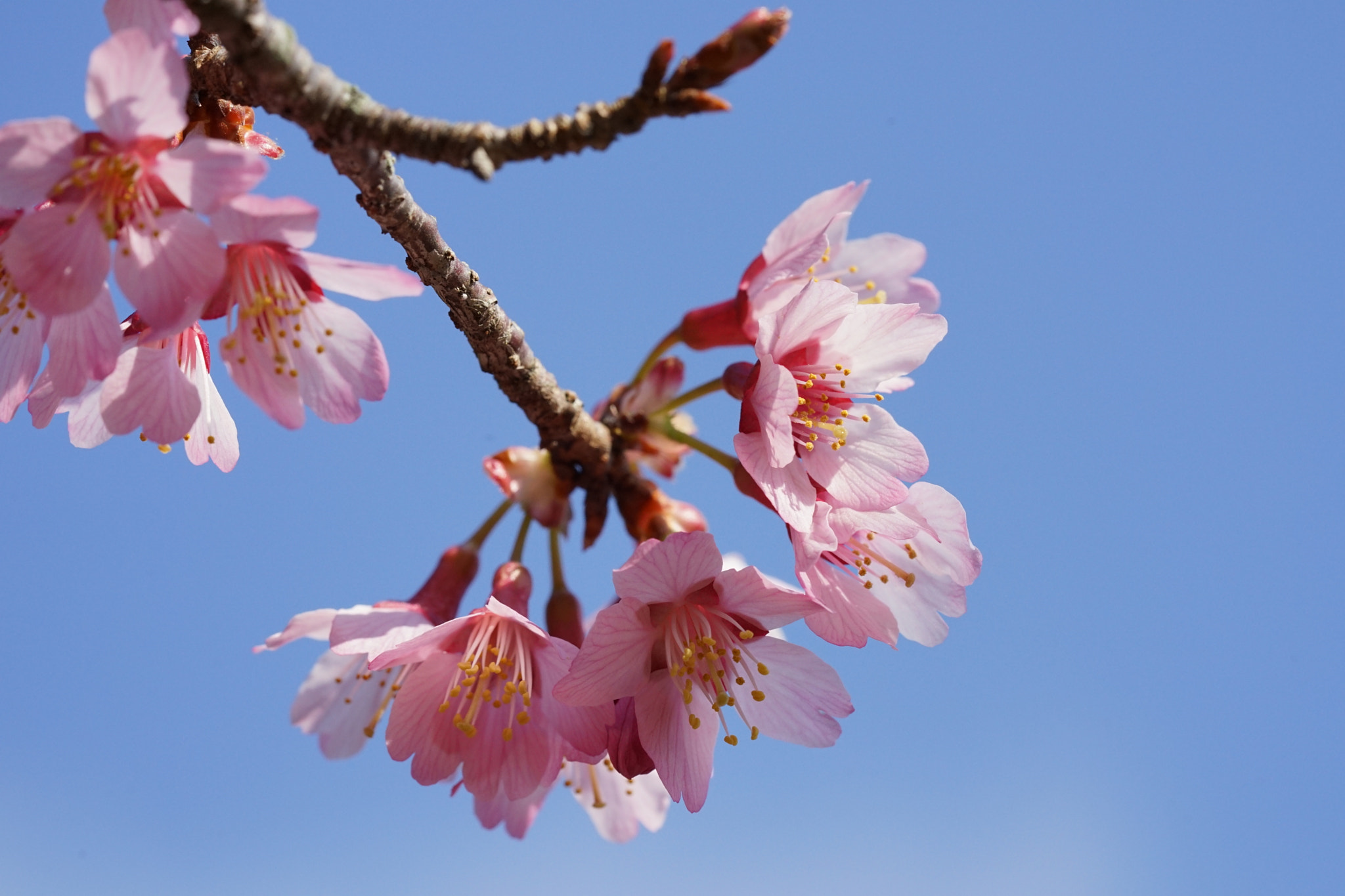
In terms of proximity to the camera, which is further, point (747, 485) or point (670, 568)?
point (747, 485)

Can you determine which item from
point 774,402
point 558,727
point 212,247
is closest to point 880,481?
point 774,402

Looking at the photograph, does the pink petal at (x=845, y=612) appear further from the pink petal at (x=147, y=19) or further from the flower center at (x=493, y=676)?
the pink petal at (x=147, y=19)

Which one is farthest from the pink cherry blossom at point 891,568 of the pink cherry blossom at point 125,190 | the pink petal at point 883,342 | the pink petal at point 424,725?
the pink cherry blossom at point 125,190

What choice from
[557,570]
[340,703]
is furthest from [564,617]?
[340,703]

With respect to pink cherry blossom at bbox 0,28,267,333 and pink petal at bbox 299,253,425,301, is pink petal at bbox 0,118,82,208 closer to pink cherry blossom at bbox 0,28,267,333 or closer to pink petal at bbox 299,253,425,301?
pink cherry blossom at bbox 0,28,267,333

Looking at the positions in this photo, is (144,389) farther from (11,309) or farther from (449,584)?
(449,584)

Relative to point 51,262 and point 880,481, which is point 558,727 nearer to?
point 880,481
